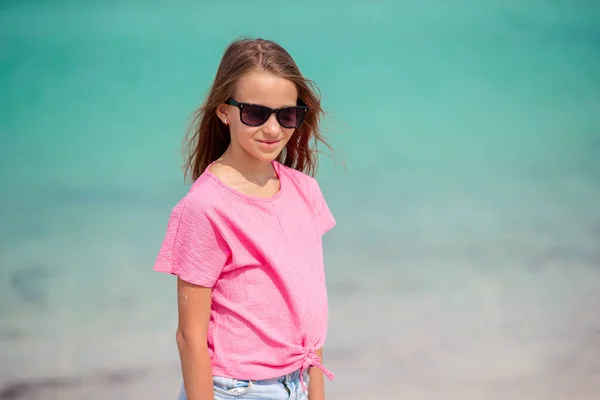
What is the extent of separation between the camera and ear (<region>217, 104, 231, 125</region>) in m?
1.84

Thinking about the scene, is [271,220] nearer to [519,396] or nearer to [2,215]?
[519,396]

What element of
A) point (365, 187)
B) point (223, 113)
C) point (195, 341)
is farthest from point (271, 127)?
point (365, 187)

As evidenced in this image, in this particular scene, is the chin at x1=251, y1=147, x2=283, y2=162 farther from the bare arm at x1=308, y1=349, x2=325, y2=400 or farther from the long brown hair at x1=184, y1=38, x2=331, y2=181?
the bare arm at x1=308, y1=349, x2=325, y2=400

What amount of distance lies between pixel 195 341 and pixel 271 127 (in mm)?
472

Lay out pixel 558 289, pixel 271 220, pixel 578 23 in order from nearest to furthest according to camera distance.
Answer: pixel 271 220 → pixel 558 289 → pixel 578 23

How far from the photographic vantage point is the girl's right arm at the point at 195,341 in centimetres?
171

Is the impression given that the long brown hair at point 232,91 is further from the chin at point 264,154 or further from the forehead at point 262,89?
the chin at point 264,154

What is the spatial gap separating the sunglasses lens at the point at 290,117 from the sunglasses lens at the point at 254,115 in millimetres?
38

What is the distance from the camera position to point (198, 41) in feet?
16.0

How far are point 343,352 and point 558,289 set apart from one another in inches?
45.6

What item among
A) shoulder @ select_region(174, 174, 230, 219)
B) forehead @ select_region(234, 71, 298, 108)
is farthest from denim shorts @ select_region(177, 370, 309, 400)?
forehead @ select_region(234, 71, 298, 108)

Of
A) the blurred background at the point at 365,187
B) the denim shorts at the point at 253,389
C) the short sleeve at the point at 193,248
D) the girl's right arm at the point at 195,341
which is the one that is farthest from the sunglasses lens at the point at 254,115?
the blurred background at the point at 365,187

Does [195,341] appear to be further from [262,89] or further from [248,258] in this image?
[262,89]

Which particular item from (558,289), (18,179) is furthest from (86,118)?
(558,289)
